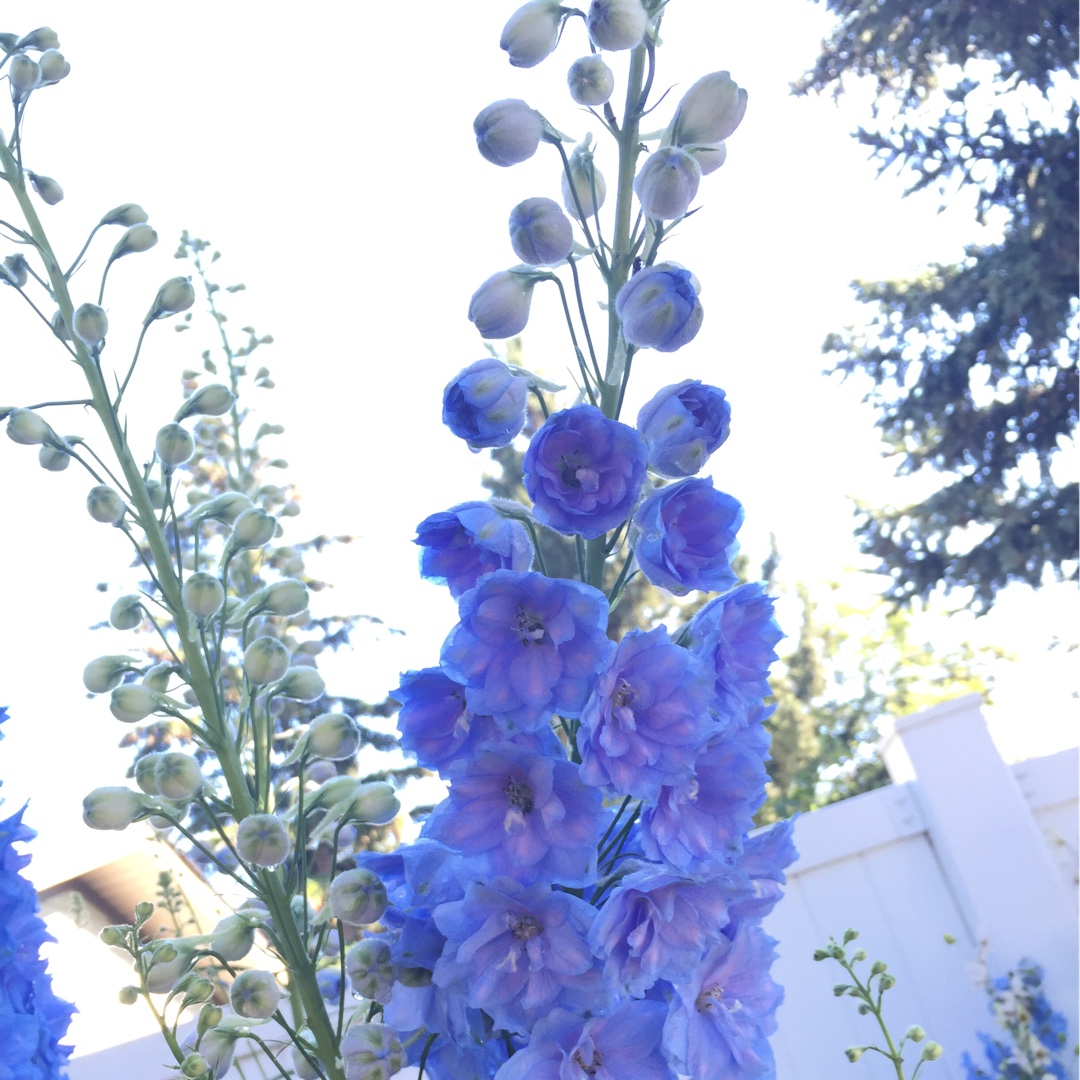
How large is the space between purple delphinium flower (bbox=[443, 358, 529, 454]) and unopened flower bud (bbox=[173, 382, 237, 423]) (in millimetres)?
429

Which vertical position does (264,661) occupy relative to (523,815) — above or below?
above

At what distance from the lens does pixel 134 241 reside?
3.67ft

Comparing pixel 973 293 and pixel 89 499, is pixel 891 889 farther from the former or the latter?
pixel 973 293

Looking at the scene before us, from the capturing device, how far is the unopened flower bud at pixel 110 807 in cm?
85

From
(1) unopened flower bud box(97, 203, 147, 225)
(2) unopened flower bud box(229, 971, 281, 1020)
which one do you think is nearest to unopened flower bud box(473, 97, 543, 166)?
(1) unopened flower bud box(97, 203, 147, 225)

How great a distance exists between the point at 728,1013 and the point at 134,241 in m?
0.94

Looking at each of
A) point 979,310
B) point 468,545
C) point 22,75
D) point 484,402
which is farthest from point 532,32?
point 979,310

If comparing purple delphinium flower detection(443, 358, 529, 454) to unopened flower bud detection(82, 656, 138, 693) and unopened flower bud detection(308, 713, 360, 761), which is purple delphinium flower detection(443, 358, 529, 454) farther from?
unopened flower bud detection(82, 656, 138, 693)

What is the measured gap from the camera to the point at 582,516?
0.71 meters

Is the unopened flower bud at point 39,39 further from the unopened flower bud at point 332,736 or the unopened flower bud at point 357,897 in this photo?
the unopened flower bud at point 357,897

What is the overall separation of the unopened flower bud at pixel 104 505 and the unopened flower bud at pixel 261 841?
37cm

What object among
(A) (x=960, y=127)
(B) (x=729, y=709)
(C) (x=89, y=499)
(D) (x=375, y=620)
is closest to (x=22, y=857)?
(C) (x=89, y=499)

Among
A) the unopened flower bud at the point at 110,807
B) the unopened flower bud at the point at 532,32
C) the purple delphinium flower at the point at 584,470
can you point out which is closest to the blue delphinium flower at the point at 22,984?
the unopened flower bud at the point at 110,807

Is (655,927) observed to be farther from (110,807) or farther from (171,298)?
(171,298)
